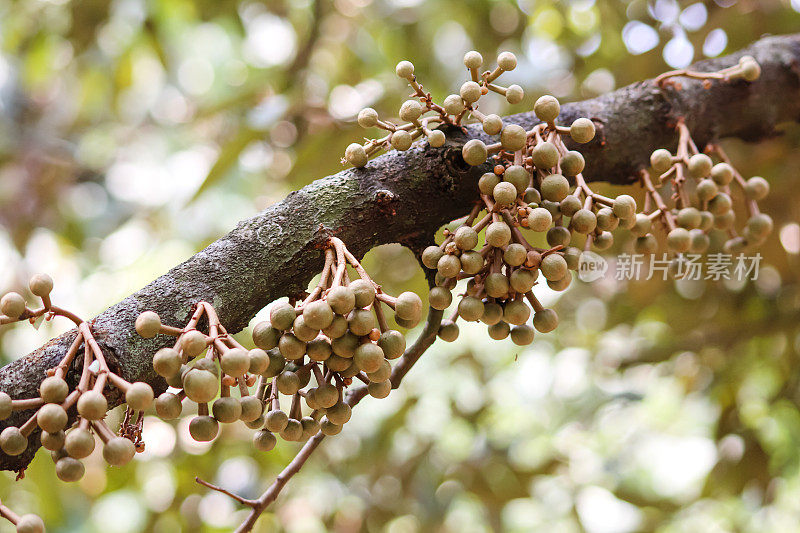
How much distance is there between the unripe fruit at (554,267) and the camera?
709mm

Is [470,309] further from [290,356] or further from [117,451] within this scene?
[117,451]

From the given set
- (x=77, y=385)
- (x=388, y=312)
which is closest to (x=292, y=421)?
(x=77, y=385)

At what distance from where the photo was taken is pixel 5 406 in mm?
577

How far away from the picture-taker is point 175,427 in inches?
82.7

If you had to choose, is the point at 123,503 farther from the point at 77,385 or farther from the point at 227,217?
the point at 77,385

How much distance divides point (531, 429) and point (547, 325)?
190cm

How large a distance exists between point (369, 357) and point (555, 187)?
0.92 ft

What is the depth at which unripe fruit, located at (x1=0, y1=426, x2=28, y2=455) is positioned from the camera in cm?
58

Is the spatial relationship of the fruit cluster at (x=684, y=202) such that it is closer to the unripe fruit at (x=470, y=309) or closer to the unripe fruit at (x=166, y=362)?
the unripe fruit at (x=470, y=309)

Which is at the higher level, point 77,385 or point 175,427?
point 77,385

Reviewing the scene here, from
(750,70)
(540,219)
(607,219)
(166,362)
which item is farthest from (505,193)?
(750,70)

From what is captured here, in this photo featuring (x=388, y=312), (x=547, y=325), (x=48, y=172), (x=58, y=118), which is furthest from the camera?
(x=58, y=118)

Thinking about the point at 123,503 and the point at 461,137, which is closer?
the point at 461,137

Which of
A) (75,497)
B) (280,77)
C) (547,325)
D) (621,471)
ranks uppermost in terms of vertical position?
(547,325)
